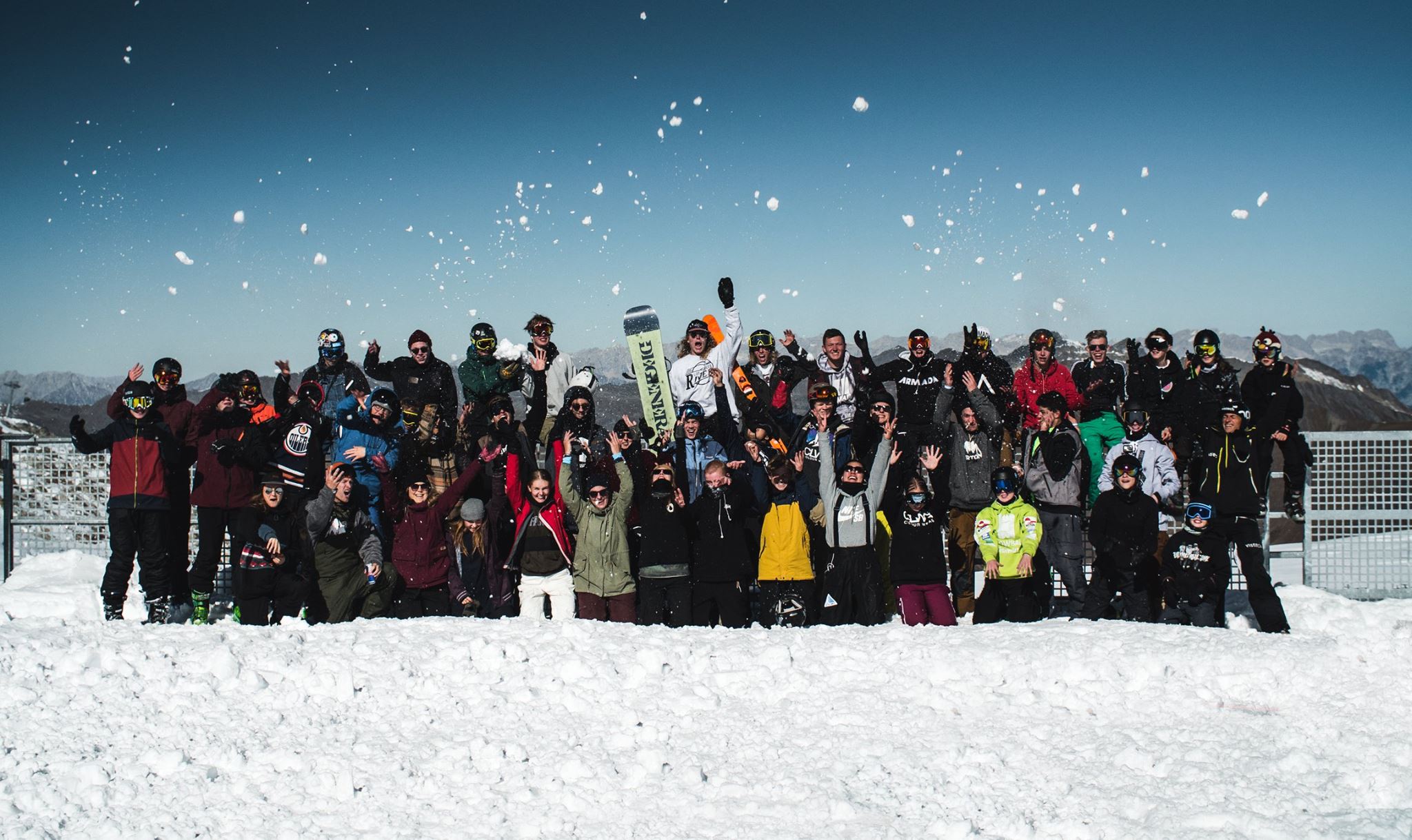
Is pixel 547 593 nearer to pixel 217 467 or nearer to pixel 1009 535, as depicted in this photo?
pixel 217 467

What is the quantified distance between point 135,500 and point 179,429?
0.78 meters

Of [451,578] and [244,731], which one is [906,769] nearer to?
[244,731]

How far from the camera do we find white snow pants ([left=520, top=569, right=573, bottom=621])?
862 centimetres

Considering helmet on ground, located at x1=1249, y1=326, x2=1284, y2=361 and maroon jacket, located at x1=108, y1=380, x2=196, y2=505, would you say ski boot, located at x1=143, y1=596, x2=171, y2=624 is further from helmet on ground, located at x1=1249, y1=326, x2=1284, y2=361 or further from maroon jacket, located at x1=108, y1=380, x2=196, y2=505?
helmet on ground, located at x1=1249, y1=326, x2=1284, y2=361

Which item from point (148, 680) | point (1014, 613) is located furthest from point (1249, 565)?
point (148, 680)

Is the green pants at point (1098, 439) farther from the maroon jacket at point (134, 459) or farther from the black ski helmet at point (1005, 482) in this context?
the maroon jacket at point (134, 459)

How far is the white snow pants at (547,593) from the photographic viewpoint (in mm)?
8617

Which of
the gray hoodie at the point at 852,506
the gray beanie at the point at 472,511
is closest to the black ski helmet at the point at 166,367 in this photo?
the gray beanie at the point at 472,511

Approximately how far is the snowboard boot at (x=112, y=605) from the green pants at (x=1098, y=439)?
8.15 meters

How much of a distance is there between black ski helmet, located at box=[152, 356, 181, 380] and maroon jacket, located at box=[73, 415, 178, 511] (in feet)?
1.93

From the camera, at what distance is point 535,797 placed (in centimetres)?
530

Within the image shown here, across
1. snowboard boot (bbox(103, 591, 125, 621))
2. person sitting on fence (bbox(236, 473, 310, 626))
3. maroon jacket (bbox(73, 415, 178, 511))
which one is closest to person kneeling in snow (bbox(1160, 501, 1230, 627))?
person sitting on fence (bbox(236, 473, 310, 626))

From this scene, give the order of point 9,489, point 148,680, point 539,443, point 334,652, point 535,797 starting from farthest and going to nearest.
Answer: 1. point 9,489
2. point 539,443
3. point 334,652
4. point 148,680
5. point 535,797

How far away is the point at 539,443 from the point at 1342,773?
6.46 m
